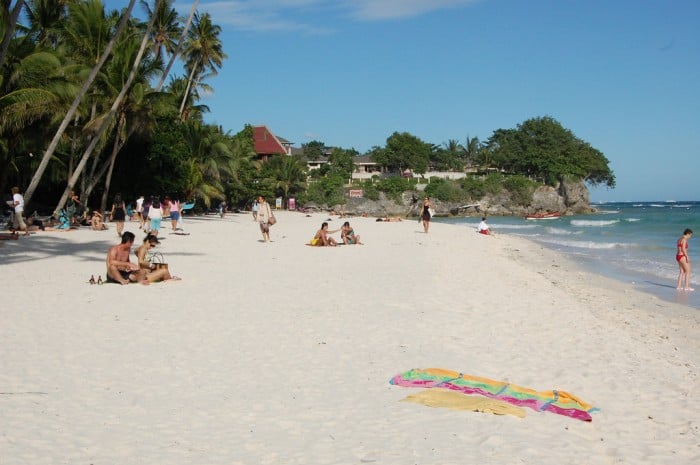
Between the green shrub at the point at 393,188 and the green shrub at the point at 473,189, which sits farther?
the green shrub at the point at 473,189

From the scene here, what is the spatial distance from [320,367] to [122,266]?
579cm

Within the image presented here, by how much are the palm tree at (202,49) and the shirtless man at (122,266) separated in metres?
32.9

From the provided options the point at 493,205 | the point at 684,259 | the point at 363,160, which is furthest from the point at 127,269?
the point at 363,160

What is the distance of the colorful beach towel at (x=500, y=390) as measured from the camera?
5.15m

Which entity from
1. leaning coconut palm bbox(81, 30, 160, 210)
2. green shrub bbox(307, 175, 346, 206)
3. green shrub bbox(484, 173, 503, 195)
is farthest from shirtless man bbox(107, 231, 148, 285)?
green shrub bbox(484, 173, 503, 195)

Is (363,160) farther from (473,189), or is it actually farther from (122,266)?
(122,266)

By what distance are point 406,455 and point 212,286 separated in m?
7.33

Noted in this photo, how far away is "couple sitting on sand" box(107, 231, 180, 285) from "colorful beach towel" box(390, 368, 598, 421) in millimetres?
6351

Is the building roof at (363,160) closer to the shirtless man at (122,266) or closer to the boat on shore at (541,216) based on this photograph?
the boat on shore at (541,216)

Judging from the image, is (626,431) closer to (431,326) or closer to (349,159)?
(431,326)

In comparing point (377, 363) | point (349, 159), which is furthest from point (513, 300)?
point (349, 159)

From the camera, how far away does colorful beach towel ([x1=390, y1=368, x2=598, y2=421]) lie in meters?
5.15

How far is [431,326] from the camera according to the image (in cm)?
811

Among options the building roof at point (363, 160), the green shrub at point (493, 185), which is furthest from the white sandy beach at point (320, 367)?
the building roof at point (363, 160)
